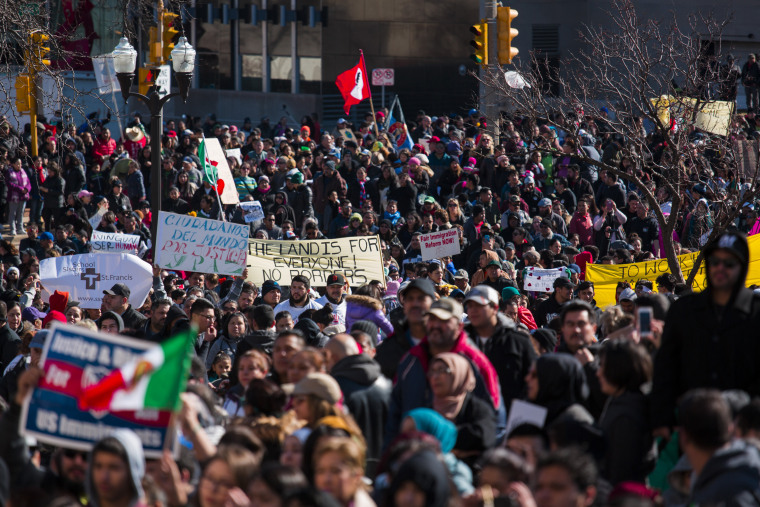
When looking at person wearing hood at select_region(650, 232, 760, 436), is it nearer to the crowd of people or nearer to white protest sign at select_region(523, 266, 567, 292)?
the crowd of people

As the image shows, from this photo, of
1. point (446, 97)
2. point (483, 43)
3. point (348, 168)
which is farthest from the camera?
point (446, 97)

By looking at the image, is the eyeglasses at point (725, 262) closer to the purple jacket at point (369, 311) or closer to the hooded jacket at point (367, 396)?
the hooded jacket at point (367, 396)

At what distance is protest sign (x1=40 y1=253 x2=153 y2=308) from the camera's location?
1369cm

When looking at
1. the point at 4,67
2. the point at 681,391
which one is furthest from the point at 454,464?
the point at 4,67

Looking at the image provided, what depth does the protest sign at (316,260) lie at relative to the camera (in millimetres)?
14625

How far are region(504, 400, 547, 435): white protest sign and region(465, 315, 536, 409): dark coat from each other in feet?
3.05

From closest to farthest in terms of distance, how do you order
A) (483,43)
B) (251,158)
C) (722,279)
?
(722,279), (483,43), (251,158)

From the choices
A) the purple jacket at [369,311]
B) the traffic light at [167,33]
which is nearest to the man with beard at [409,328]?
the purple jacket at [369,311]

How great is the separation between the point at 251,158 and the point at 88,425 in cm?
1778

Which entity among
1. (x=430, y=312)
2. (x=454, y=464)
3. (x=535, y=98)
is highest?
(x=535, y=98)

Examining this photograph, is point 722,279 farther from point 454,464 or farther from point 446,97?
point 446,97

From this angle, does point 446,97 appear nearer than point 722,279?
No

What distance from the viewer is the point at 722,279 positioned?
6.00 m

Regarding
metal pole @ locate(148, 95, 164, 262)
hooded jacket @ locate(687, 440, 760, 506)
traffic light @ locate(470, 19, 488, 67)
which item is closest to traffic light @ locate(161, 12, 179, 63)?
metal pole @ locate(148, 95, 164, 262)
